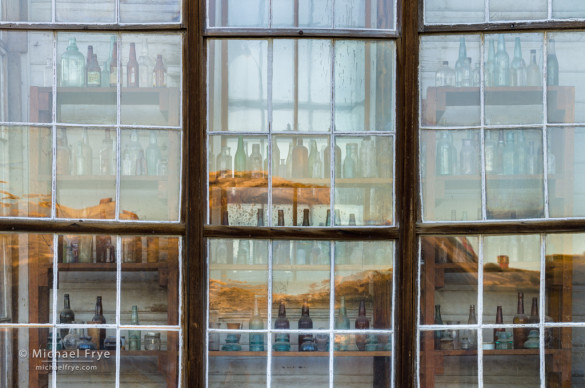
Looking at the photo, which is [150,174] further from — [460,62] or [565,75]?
[565,75]

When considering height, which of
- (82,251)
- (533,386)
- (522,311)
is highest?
(82,251)

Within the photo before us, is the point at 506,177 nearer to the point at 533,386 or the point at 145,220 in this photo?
the point at 533,386

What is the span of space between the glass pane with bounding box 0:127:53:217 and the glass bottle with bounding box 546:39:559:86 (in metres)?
2.12

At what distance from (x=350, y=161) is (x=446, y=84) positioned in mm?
521

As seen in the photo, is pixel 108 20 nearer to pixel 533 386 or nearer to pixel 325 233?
pixel 325 233

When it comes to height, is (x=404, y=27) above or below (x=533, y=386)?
above

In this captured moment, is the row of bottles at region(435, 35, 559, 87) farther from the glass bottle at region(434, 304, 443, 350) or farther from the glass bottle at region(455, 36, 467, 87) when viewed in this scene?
the glass bottle at region(434, 304, 443, 350)

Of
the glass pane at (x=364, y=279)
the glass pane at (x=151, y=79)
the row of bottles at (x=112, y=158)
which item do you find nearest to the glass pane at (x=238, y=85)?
the glass pane at (x=151, y=79)

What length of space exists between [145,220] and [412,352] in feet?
4.11

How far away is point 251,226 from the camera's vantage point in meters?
2.29

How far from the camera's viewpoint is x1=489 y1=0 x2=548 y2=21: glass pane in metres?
2.30

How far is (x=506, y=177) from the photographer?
2.30 metres

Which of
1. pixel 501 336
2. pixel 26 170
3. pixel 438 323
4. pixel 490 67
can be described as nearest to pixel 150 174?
pixel 26 170

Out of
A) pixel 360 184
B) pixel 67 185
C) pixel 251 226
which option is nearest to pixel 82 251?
pixel 67 185
